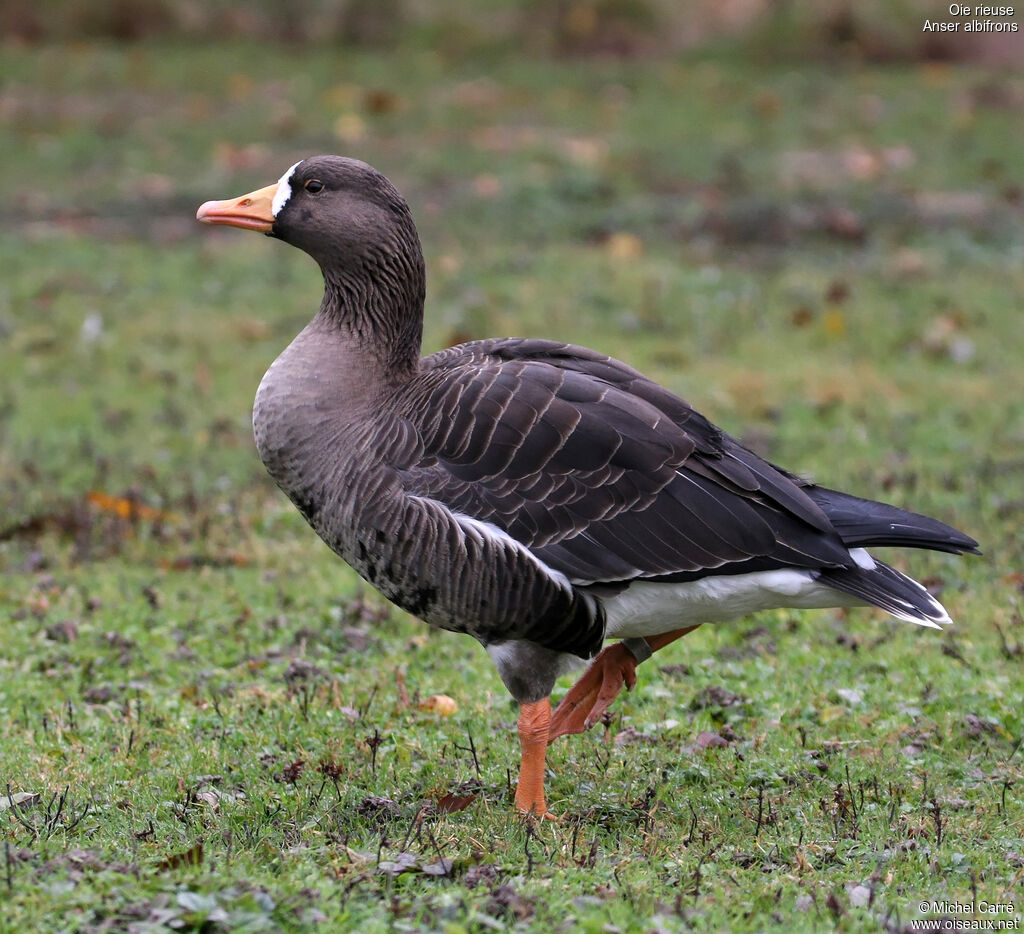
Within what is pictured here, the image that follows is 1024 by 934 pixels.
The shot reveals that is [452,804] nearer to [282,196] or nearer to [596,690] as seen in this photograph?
[596,690]

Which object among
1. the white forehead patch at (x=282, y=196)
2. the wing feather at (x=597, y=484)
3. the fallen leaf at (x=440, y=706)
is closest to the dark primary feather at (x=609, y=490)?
the wing feather at (x=597, y=484)

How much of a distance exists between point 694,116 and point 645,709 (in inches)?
567

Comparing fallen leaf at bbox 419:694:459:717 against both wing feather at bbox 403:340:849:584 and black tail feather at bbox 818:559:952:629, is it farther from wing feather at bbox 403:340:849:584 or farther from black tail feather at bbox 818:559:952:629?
black tail feather at bbox 818:559:952:629

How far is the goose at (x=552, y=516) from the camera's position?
4.78 metres

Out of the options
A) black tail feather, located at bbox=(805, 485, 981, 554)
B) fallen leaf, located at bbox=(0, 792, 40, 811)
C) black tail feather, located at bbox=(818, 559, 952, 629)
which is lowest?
fallen leaf, located at bbox=(0, 792, 40, 811)

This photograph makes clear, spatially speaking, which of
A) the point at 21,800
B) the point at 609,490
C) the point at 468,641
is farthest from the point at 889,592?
the point at 21,800

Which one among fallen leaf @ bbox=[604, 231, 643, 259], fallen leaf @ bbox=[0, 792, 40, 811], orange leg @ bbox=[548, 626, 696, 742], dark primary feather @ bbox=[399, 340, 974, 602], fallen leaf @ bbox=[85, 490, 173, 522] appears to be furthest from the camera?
fallen leaf @ bbox=[604, 231, 643, 259]

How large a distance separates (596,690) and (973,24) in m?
19.7

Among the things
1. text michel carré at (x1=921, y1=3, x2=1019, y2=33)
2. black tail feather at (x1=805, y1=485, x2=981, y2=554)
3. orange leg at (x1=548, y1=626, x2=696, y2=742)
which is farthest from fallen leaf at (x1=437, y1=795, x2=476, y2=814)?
text michel carré at (x1=921, y1=3, x2=1019, y2=33)

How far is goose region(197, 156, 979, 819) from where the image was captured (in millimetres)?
4781

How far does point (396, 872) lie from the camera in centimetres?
408

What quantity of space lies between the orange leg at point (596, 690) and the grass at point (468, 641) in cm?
24

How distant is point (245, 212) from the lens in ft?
18.0

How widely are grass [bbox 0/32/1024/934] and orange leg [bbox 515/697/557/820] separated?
0.12 meters
